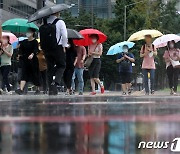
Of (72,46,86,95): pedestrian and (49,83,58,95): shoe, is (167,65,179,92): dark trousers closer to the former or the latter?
(72,46,86,95): pedestrian

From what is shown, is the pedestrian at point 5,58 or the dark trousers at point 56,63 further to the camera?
the pedestrian at point 5,58

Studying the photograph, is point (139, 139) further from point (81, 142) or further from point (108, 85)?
point (108, 85)

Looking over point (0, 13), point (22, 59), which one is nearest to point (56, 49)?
point (22, 59)

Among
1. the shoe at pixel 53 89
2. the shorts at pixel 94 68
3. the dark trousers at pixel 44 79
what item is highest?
the shorts at pixel 94 68

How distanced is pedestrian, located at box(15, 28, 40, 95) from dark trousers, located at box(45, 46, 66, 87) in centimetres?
283

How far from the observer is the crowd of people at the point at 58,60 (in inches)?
447

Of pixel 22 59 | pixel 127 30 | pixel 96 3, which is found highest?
→ pixel 96 3

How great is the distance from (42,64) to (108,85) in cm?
3468

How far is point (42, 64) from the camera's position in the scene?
15531 mm

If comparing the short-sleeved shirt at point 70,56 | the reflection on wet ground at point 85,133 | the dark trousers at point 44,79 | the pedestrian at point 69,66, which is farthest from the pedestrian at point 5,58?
the reflection on wet ground at point 85,133

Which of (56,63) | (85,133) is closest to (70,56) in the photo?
(56,63)

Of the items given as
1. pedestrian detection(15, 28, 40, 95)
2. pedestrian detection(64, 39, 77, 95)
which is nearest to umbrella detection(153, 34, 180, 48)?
pedestrian detection(64, 39, 77, 95)

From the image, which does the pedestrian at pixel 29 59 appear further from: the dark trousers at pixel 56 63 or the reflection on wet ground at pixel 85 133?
the reflection on wet ground at pixel 85 133

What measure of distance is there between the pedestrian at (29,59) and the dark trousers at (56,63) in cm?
283
